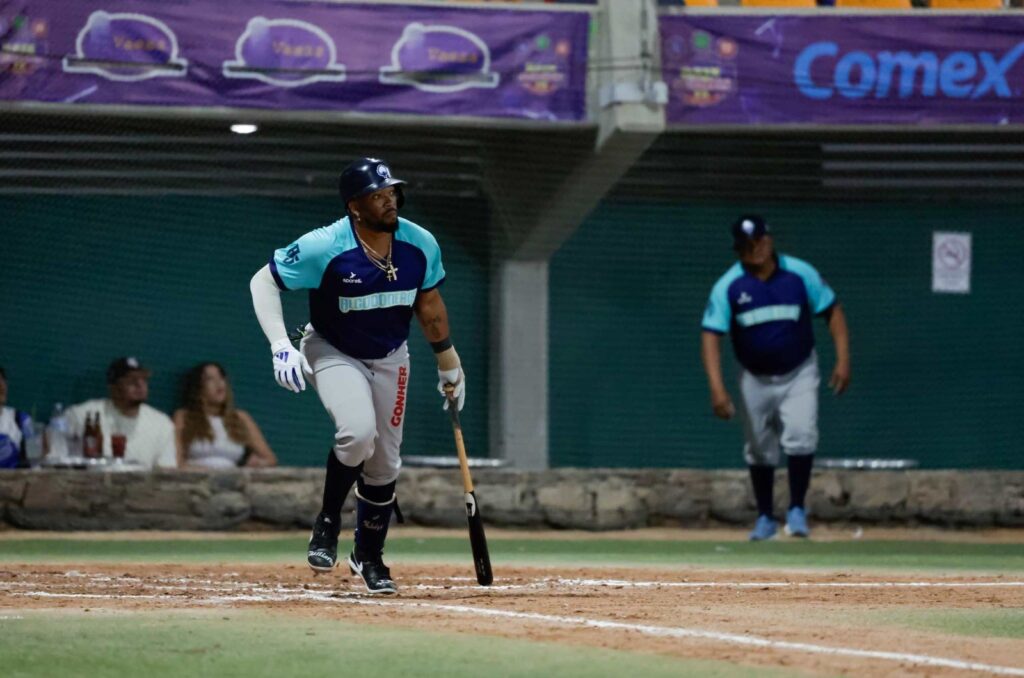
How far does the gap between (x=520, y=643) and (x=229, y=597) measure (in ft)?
6.66

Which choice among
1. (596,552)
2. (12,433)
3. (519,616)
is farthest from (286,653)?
(12,433)

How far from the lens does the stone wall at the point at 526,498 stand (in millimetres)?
12320

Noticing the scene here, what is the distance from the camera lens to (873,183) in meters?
14.7

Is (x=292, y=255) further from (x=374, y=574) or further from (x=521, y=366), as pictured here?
(x=521, y=366)

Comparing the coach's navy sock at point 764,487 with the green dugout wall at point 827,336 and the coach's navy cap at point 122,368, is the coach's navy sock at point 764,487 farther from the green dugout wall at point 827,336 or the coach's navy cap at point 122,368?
the coach's navy cap at point 122,368

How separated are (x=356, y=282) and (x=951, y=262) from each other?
30.5ft

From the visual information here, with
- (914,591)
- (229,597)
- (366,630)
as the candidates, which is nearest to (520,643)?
(366,630)

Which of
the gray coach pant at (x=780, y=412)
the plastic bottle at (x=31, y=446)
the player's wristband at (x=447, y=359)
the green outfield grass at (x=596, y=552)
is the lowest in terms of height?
the green outfield grass at (x=596, y=552)

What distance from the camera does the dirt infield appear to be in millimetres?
5047

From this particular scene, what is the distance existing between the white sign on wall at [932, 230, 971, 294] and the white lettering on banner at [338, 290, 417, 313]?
354 inches

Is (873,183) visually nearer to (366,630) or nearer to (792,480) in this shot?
(792,480)

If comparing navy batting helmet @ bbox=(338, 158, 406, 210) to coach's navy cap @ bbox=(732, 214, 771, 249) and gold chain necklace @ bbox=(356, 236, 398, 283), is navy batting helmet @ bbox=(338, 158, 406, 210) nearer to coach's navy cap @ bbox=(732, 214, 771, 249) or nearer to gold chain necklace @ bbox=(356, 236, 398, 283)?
gold chain necklace @ bbox=(356, 236, 398, 283)

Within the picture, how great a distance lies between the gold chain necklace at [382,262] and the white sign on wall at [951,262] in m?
9.02

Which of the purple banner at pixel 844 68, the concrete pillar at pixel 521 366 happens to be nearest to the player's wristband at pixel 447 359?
the purple banner at pixel 844 68
